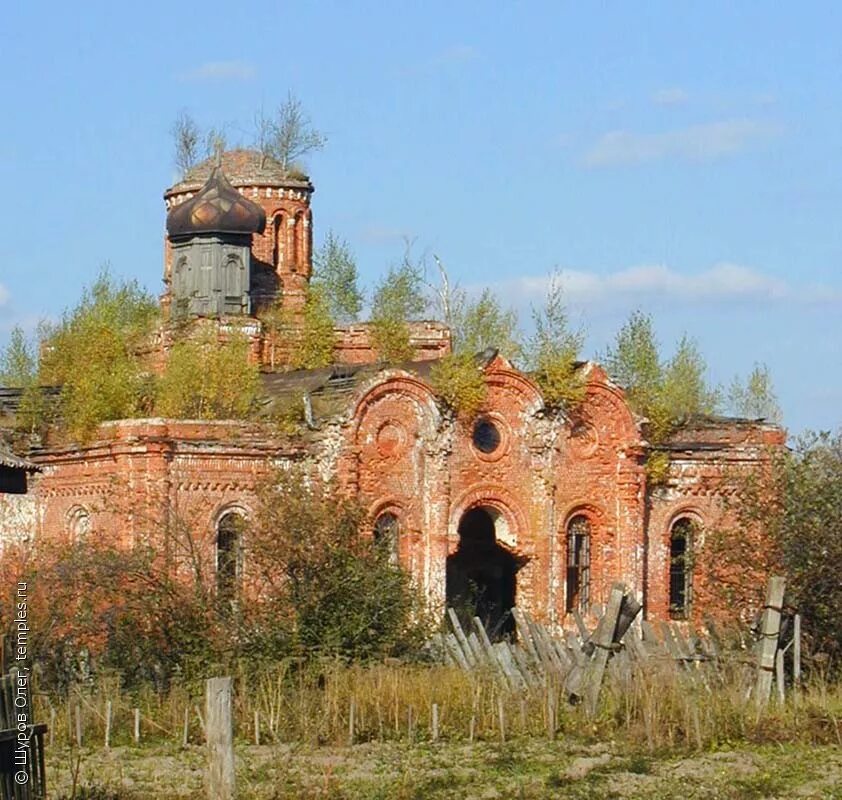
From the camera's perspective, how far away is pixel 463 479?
34.5 metres

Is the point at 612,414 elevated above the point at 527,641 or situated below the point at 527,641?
above

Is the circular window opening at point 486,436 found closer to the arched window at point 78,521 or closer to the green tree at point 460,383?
the green tree at point 460,383

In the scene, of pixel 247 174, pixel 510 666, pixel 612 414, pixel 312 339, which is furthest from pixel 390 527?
pixel 247 174

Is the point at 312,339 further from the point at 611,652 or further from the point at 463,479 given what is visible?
Result: the point at 611,652

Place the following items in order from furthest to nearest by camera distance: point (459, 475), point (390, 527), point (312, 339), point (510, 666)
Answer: point (312, 339), point (459, 475), point (390, 527), point (510, 666)

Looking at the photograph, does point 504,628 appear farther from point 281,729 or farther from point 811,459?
point 281,729

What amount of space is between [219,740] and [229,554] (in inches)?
544

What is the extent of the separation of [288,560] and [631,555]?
9915 millimetres

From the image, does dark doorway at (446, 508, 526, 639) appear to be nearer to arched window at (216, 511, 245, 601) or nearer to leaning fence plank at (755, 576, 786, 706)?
arched window at (216, 511, 245, 601)

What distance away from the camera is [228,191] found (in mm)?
40688

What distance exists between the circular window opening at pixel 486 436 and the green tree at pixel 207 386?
3.67m

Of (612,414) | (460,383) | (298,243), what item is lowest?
(612,414)

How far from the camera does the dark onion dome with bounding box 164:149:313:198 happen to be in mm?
44344

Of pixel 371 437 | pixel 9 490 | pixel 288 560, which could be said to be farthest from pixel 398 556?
pixel 9 490
